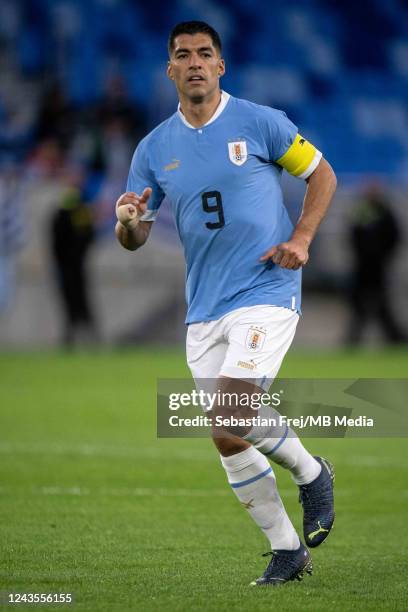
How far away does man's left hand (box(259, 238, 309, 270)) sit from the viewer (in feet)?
20.5

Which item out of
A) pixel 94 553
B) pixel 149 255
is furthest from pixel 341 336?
pixel 94 553

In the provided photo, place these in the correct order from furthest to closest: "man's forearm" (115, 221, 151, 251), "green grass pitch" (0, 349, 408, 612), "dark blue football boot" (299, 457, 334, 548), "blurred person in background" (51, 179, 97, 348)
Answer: "blurred person in background" (51, 179, 97, 348), "man's forearm" (115, 221, 151, 251), "dark blue football boot" (299, 457, 334, 548), "green grass pitch" (0, 349, 408, 612)

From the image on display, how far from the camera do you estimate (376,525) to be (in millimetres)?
8180

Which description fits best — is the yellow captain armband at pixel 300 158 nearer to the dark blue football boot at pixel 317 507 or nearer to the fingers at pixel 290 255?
the fingers at pixel 290 255

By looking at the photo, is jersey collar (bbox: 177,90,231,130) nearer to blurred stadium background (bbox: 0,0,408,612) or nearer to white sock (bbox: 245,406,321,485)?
white sock (bbox: 245,406,321,485)

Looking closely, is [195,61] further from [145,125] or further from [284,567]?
[145,125]

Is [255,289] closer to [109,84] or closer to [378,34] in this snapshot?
[109,84]

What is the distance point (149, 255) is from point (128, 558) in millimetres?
15240

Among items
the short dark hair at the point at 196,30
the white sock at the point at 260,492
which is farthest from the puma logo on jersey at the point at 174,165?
the white sock at the point at 260,492

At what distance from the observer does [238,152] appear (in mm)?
6523

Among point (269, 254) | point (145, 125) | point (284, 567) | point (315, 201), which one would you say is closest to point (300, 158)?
point (315, 201)

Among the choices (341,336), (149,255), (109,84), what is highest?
(109,84)

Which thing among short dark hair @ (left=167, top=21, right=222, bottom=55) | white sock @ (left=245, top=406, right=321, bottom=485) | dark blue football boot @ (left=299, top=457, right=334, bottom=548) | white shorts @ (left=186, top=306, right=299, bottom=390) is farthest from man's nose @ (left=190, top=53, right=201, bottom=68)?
dark blue football boot @ (left=299, top=457, right=334, bottom=548)

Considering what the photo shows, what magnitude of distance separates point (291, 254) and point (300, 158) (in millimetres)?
596
